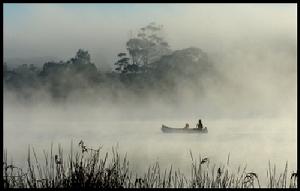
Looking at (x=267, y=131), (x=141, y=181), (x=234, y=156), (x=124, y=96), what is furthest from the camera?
(x=124, y=96)

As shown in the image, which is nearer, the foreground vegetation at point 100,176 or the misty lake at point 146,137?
the foreground vegetation at point 100,176

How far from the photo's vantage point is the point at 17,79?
7.53m

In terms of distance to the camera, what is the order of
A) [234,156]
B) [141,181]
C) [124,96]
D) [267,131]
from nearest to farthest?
[141,181], [234,156], [267,131], [124,96]

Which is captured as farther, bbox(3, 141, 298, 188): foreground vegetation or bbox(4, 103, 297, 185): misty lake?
bbox(4, 103, 297, 185): misty lake

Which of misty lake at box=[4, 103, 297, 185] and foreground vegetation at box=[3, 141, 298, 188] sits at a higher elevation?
misty lake at box=[4, 103, 297, 185]

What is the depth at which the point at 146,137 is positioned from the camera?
6.62 m

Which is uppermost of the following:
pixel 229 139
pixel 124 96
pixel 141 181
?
pixel 124 96

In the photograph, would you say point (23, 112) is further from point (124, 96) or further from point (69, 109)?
point (124, 96)

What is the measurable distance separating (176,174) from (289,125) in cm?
243

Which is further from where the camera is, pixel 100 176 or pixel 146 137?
pixel 146 137

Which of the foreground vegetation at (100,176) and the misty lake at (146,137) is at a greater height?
the misty lake at (146,137)

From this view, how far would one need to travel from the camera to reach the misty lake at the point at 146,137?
5641 mm

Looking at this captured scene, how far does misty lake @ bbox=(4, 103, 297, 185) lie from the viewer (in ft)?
18.5

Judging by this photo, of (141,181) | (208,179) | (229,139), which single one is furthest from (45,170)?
(229,139)
